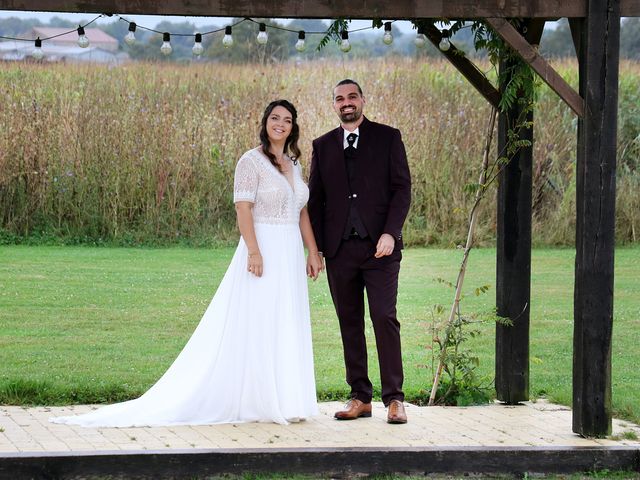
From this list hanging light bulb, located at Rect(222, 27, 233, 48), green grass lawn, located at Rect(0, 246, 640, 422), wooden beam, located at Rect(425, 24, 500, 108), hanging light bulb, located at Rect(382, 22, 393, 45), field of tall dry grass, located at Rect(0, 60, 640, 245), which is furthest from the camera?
field of tall dry grass, located at Rect(0, 60, 640, 245)

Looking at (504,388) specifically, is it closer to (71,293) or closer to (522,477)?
(522,477)

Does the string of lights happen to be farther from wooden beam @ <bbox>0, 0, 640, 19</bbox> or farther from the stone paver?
the stone paver

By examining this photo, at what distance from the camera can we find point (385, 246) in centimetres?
590

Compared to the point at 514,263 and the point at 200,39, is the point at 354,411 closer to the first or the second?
the point at 514,263

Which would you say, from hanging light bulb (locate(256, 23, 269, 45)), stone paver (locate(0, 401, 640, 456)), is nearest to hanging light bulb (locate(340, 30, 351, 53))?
hanging light bulb (locate(256, 23, 269, 45))

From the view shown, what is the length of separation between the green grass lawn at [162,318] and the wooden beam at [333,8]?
184 centimetres

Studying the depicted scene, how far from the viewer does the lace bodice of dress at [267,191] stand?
6.12 m

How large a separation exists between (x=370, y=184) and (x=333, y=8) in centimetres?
106

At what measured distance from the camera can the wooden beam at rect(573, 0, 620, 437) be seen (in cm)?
555

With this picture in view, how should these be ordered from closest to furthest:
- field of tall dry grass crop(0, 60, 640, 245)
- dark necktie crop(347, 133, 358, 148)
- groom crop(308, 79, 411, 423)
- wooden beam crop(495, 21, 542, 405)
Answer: groom crop(308, 79, 411, 423) → dark necktie crop(347, 133, 358, 148) → wooden beam crop(495, 21, 542, 405) → field of tall dry grass crop(0, 60, 640, 245)

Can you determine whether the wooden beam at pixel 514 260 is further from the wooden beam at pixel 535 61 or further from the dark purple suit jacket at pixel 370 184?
the wooden beam at pixel 535 61

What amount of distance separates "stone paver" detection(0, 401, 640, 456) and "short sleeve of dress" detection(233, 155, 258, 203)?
3.82 feet

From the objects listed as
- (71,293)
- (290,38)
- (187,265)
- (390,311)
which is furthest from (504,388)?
(290,38)


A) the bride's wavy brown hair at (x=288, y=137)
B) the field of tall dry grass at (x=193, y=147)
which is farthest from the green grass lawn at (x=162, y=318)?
the bride's wavy brown hair at (x=288, y=137)
